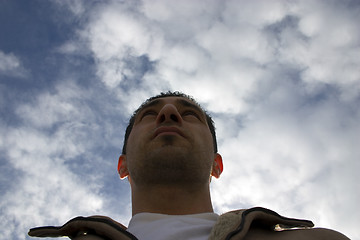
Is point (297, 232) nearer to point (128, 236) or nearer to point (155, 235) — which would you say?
point (155, 235)

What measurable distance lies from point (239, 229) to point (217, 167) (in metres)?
2.35

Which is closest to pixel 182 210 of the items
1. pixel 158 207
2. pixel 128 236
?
pixel 158 207

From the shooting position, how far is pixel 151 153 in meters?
3.20

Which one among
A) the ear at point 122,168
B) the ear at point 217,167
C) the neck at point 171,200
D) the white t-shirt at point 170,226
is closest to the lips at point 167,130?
the neck at point 171,200

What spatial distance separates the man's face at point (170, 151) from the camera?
3.13 meters

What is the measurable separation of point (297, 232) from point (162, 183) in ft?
4.77

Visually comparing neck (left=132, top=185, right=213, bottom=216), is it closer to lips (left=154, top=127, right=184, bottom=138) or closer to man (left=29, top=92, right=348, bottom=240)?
man (left=29, top=92, right=348, bottom=240)

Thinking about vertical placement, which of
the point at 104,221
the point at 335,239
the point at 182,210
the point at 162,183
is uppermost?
the point at 162,183

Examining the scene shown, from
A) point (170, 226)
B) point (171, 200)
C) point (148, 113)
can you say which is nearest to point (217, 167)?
point (148, 113)

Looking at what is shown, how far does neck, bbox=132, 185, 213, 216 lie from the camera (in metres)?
3.02

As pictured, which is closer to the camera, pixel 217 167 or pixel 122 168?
pixel 122 168

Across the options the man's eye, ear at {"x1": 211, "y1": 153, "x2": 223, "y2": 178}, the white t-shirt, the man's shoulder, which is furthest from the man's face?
the man's shoulder

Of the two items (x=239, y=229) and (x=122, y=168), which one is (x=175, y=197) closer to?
(x=239, y=229)

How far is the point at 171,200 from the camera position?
3053 mm
